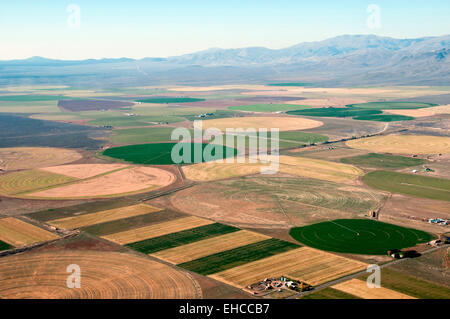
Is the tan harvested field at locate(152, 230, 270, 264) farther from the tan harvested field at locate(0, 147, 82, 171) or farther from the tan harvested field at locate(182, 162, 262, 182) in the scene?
the tan harvested field at locate(0, 147, 82, 171)

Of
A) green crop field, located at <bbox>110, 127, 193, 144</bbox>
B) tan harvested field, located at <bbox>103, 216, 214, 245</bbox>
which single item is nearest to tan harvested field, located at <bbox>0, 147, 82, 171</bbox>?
green crop field, located at <bbox>110, 127, 193, 144</bbox>

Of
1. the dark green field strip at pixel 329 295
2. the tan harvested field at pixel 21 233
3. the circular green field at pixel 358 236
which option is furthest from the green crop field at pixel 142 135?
the dark green field strip at pixel 329 295

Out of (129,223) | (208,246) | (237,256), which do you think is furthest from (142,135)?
(237,256)

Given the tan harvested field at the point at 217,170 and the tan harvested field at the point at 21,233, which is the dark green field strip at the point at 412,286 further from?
the tan harvested field at the point at 217,170

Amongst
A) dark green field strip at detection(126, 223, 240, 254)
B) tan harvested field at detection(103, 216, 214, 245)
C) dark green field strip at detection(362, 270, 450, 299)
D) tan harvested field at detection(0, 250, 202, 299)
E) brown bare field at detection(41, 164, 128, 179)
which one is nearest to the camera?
dark green field strip at detection(362, 270, 450, 299)
